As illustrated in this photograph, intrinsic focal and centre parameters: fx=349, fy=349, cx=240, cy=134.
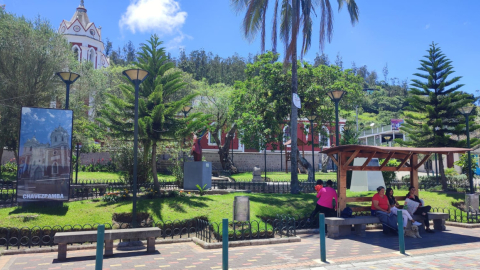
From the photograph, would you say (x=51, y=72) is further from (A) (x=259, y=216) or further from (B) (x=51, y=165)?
(A) (x=259, y=216)

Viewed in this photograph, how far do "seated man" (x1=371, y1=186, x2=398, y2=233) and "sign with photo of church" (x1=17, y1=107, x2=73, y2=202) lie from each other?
33.7ft

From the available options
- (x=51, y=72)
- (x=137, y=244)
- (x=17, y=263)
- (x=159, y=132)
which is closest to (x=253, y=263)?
(x=137, y=244)

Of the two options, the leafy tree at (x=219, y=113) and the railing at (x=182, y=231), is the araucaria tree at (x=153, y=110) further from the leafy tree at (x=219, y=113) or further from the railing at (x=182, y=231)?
the leafy tree at (x=219, y=113)

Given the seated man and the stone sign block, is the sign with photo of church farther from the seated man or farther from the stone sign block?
the seated man

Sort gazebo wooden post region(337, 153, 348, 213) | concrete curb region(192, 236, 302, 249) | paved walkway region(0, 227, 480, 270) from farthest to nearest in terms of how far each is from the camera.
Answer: gazebo wooden post region(337, 153, 348, 213) → concrete curb region(192, 236, 302, 249) → paved walkway region(0, 227, 480, 270)

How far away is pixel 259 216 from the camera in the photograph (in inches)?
468

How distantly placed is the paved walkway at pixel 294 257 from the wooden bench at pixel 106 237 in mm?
225

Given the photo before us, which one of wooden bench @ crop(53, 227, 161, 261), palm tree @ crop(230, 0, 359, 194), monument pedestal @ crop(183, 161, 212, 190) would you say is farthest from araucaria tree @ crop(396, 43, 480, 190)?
wooden bench @ crop(53, 227, 161, 261)

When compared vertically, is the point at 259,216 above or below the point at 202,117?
below

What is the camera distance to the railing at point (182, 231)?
9469 millimetres

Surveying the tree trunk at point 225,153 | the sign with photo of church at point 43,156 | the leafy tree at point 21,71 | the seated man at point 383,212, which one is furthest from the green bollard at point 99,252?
the tree trunk at point 225,153

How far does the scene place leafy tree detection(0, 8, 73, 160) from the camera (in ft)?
60.4

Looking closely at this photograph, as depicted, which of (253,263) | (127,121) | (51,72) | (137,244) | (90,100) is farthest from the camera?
(90,100)

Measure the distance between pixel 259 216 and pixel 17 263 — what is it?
22.9 ft
